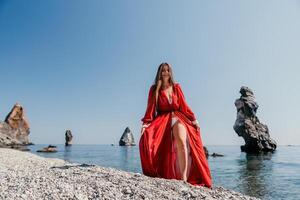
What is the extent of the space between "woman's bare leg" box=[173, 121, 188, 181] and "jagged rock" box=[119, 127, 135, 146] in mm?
150536

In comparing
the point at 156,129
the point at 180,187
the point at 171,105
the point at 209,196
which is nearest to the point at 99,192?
the point at 180,187

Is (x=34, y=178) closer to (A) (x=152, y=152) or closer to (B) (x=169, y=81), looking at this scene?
(A) (x=152, y=152)

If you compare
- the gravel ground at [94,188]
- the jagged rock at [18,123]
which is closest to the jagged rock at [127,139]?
the jagged rock at [18,123]

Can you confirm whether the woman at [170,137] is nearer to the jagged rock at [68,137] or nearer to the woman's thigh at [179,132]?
the woman's thigh at [179,132]

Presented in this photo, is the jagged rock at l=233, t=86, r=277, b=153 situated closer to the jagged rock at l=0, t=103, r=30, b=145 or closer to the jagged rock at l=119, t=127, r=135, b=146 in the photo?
the jagged rock at l=0, t=103, r=30, b=145

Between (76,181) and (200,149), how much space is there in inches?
145

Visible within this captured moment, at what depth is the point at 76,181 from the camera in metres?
6.86

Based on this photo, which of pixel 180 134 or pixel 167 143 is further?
pixel 167 143

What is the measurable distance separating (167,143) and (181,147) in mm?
464

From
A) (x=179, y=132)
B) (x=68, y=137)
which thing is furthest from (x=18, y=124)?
(x=179, y=132)

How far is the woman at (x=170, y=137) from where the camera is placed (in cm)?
850

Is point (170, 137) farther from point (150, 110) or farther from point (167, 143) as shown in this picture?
point (150, 110)

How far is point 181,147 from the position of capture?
862 cm

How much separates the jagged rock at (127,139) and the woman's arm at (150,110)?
5911 inches
